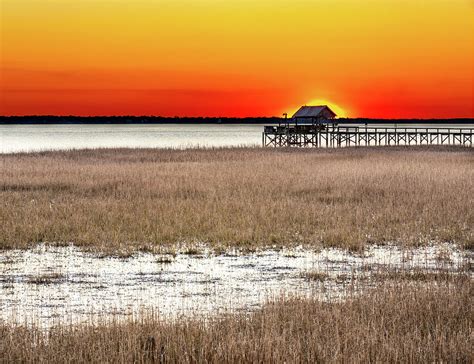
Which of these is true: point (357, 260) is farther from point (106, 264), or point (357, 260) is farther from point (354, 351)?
point (354, 351)

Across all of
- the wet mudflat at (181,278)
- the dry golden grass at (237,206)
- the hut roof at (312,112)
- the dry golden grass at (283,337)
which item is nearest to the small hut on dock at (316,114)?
the hut roof at (312,112)

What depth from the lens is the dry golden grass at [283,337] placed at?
7.55 m

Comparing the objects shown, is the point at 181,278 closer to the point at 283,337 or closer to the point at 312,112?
the point at 283,337

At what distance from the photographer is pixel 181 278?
1257cm

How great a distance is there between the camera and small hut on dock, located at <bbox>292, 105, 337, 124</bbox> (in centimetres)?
8569

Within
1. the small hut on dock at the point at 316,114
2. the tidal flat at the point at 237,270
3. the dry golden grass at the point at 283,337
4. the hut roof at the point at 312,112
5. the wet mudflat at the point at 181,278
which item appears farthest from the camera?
the small hut on dock at the point at 316,114

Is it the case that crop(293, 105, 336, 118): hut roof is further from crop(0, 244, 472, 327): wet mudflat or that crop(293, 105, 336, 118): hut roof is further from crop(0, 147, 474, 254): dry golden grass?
crop(0, 244, 472, 327): wet mudflat

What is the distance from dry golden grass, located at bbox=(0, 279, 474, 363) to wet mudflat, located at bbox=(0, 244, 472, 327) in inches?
36.6

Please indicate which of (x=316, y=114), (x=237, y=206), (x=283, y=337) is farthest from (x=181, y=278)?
(x=316, y=114)

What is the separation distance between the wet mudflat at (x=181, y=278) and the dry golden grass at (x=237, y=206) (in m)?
1.11

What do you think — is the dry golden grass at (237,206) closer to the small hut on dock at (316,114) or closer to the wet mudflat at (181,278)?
the wet mudflat at (181,278)

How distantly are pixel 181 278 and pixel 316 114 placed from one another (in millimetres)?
73859

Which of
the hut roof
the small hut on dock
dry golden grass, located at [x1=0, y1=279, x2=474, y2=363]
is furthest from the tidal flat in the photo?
the small hut on dock

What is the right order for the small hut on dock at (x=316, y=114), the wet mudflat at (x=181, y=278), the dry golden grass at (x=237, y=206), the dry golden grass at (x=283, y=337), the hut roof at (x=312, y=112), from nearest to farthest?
the dry golden grass at (x=283, y=337) < the wet mudflat at (x=181, y=278) < the dry golden grass at (x=237, y=206) < the hut roof at (x=312, y=112) < the small hut on dock at (x=316, y=114)
